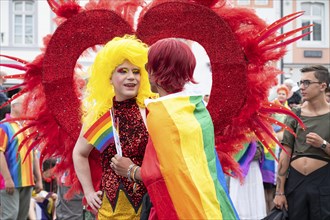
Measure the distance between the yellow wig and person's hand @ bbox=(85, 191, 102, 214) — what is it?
17.9 inches

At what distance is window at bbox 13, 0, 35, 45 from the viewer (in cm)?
2895

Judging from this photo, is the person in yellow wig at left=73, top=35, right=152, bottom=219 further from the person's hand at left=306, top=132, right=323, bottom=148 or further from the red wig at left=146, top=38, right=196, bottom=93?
the person's hand at left=306, top=132, right=323, bottom=148

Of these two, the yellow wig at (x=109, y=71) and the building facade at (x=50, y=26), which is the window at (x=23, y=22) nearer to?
the building facade at (x=50, y=26)

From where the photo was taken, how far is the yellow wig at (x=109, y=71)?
4.86 meters

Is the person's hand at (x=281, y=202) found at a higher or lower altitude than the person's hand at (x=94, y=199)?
lower

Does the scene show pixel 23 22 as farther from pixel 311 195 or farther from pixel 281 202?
pixel 311 195

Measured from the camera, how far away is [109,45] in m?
4.98

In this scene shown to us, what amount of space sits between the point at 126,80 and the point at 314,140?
219 cm

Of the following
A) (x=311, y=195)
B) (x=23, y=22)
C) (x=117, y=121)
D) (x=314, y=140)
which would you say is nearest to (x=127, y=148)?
(x=117, y=121)

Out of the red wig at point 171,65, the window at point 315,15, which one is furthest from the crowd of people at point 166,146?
the window at point 315,15

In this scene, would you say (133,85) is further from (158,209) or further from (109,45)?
(158,209)

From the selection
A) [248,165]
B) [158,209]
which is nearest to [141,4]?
[158,209]

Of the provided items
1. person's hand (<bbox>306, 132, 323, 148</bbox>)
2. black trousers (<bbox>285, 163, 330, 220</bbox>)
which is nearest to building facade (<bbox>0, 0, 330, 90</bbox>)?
black trousers (<bbox>285, 163, 330, 220</bbox>)

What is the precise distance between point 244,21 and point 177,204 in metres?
1.96
